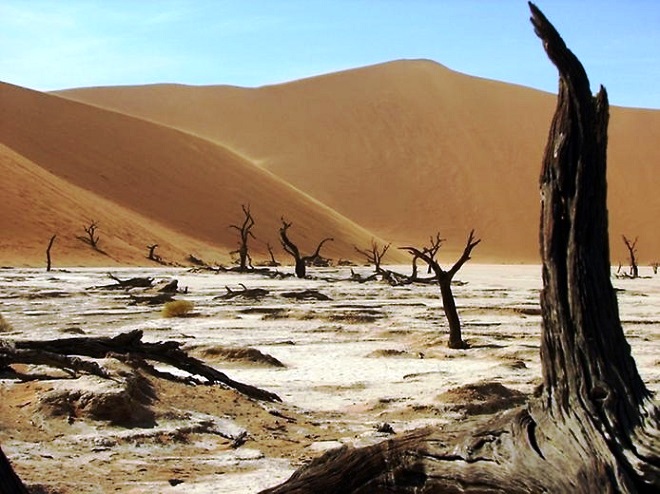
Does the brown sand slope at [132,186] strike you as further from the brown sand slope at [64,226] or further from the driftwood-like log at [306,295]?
the driftwood-like log at [306,295]

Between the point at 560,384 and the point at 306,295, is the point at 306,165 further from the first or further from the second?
the point at 560,384

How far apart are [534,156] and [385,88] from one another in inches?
902

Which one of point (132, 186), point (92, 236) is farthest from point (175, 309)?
point (132, 186)

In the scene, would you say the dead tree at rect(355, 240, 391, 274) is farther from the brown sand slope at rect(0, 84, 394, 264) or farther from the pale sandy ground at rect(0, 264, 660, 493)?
the pale sandy ground at rect(0, 264, 660, 493)

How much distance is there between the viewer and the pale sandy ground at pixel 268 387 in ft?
19.2

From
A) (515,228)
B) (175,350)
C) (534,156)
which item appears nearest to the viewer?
(175,350)

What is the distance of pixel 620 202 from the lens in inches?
3440

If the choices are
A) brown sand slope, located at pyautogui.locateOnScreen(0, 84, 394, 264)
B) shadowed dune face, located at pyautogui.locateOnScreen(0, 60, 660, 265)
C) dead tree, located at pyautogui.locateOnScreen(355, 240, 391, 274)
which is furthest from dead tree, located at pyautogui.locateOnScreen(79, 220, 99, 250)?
dead tree, located at pyautogui.locateOnScreen(355, 240, 391, 274)

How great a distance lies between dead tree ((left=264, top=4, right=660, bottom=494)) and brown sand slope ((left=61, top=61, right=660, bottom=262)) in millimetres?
72808

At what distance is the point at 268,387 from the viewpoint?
366 inches

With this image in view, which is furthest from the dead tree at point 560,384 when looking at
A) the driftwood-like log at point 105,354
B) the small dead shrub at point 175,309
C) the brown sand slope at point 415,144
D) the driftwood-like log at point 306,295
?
the brown sand slope at point 415,144

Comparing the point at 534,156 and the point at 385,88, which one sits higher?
the point at 385,88

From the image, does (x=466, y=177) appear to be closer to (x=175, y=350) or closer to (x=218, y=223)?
(x=218, y=223)

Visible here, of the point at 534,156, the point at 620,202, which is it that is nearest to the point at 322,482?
the point at 620,202
